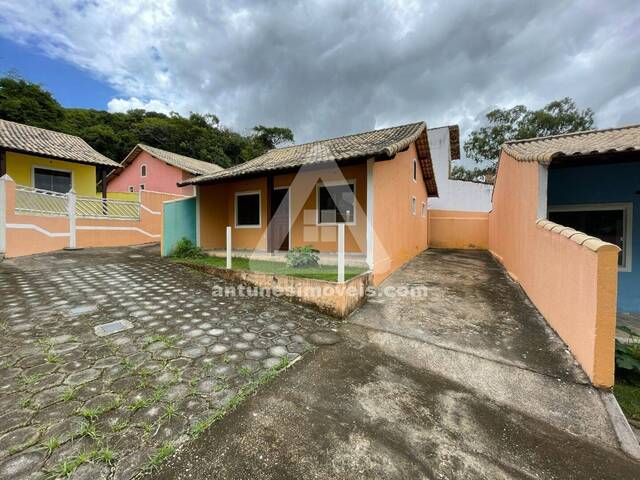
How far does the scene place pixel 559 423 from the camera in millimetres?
2410

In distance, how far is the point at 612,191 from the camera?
602 cm

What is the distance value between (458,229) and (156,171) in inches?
778

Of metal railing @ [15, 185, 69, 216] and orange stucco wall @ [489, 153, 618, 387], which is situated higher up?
metal railing @ [15, 185, 69, 216]

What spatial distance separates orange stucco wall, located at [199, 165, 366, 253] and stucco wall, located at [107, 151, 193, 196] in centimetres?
830

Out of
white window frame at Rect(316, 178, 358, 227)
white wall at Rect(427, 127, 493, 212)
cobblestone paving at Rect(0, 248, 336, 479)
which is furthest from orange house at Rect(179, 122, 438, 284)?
white wall at Rect(427, 127, 493, 212)

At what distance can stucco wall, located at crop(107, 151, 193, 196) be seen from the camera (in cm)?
1720

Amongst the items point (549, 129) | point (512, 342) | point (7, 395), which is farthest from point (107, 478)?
point (549, 129)

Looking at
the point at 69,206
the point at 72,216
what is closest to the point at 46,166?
the point at 69,206

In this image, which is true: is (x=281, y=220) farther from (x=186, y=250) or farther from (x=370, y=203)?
(x=370, y=203)

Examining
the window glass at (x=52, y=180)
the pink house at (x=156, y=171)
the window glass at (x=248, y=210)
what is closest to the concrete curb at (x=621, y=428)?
the window glass at (x=248, y=210)

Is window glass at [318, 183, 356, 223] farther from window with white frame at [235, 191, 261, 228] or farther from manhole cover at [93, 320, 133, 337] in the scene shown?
manhole cover at [93, 320, 133, 337]

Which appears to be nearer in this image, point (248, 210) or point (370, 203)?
point (370, 203)

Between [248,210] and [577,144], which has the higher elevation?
[577,144]

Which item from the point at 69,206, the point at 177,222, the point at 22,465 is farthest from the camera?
the point at 69,206
